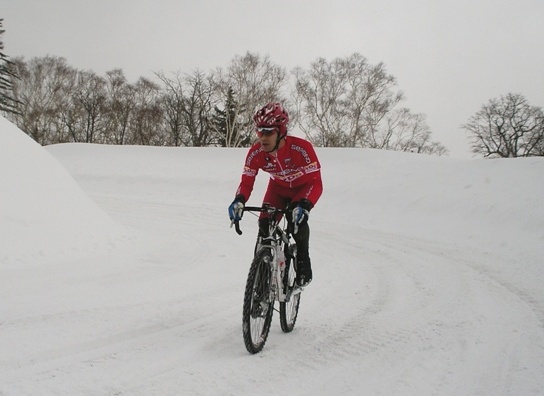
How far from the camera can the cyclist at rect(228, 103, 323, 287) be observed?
12.4ft

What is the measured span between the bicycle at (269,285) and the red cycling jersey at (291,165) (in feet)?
1.36

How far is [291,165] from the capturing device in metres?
4.15

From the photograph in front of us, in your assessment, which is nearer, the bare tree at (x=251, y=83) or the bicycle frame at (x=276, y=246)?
the bicycle frame at (x=276, y=246)

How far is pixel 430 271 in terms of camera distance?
23.2 feet

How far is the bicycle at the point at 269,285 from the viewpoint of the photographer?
3.26 m

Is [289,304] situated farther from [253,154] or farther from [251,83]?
[251,83]

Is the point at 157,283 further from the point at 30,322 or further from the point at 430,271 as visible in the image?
the point at 430,271

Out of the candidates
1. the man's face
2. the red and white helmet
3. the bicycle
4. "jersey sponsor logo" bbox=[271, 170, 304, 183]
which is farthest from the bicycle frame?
the red and white helmet

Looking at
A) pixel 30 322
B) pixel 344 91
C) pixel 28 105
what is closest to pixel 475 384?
pixel 30 322

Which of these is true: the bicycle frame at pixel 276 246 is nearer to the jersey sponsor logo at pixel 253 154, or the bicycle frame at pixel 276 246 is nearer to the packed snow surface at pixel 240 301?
the packed snow surface at pixel 240 301

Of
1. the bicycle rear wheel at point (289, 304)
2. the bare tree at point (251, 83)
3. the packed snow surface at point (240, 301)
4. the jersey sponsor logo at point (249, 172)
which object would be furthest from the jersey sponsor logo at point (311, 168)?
the bare tree at point (251, 83)

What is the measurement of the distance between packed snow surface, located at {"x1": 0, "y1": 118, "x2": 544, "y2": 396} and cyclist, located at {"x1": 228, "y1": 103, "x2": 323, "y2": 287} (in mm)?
987

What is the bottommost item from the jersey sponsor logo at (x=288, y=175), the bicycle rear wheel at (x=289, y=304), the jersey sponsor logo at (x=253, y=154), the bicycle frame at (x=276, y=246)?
the bicycle rear wheel at (x=289, y=304)

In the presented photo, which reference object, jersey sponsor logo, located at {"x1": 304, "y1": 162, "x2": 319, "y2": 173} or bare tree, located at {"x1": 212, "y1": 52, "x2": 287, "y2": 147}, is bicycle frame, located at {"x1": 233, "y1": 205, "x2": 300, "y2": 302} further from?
bare tree, located at {"x1": 212, "y1": 52, "x2": 287, "y2": 147}
